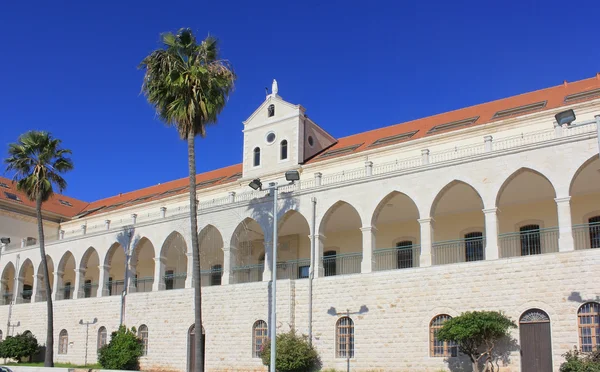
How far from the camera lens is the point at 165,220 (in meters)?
30.3

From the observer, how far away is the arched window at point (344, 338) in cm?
2284

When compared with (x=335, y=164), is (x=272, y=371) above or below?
below

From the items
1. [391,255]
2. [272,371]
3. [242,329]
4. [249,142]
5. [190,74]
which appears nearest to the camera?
[272,371]

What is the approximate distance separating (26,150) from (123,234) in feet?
20.2

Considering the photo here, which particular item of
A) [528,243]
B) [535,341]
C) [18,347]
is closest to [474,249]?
[528,243]

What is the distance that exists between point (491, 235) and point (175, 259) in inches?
764

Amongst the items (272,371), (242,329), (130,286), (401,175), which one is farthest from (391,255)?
(130,286)

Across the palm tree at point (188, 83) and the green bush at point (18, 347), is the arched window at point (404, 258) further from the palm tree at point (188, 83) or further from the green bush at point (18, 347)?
the green bush at point (18, 347)

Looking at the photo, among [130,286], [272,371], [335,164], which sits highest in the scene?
[335,164]

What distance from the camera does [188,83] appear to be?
23375 millimetres

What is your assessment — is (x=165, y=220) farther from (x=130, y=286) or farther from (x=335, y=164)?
(x=335, y=164)

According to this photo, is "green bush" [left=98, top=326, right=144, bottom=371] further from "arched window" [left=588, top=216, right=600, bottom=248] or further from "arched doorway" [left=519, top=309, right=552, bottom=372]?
"arched window" [left=588, top=216, right=600, bottom=248]

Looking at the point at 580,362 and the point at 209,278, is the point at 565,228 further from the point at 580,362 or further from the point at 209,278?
the point at 209,278

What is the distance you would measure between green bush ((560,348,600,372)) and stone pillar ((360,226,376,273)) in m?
7.49
